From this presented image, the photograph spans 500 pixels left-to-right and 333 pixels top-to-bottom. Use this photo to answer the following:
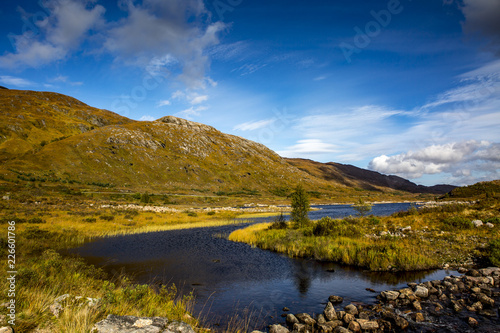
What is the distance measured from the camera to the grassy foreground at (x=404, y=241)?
742 inches

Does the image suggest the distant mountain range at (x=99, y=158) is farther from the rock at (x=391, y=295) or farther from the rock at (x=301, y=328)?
the rock at (x=391, y=295)

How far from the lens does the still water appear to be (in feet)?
44.6

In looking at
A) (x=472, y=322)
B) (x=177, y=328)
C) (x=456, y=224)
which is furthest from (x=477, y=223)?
(x=177, y=328)

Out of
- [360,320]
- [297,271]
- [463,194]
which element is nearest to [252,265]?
[297,271]

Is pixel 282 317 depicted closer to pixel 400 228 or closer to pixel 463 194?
pixel 400 228

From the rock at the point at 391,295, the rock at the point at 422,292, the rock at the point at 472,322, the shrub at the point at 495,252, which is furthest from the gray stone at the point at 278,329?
the shrub at the point at 495,252

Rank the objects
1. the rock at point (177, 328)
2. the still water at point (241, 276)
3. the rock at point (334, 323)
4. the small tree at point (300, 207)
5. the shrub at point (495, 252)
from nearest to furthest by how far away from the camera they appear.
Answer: the rock at point (177, 328)
the rock at point (334, 323)
the still water at point (241, 276)
the shrub at point (495, 252)
the small tree at point (300, 207)

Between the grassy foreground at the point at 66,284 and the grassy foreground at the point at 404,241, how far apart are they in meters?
14.6

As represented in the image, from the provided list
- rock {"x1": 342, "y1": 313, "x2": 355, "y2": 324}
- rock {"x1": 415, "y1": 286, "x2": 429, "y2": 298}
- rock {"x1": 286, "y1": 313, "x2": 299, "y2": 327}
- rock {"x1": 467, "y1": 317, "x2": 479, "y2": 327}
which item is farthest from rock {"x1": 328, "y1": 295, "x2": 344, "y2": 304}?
rock {"x1": 467, "y1": 317, "x2": 479, "y2": 327}

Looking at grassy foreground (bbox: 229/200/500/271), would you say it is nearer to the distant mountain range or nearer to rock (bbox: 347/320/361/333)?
rock (bbox: 347/320/361/333)

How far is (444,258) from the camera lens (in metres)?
19.5

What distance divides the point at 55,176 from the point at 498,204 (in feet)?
431

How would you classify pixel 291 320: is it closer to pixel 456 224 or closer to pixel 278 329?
pixel 278 329

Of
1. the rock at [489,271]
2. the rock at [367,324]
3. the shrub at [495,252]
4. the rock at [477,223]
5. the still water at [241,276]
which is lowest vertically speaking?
the still water at [241,276]
